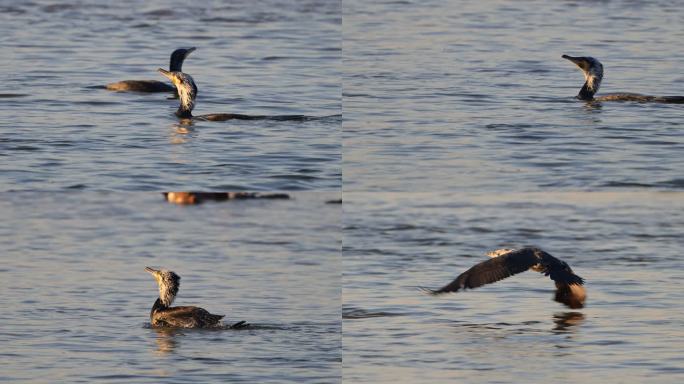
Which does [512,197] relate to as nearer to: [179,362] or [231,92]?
[231,92]

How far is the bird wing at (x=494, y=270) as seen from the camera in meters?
12.3

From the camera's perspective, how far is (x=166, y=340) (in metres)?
12.4

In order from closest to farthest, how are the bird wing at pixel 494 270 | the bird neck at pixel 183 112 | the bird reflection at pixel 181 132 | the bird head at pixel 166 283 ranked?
the bird wing at pixel 494 270 < the bird head at pixel 166 283 < the bird reflection at pixel 181 132 < the bird neck at pixel 183 112

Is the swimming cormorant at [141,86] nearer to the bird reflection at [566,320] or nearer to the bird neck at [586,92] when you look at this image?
the bird neck at [586,92]

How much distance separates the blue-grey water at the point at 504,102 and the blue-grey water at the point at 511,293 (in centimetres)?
91

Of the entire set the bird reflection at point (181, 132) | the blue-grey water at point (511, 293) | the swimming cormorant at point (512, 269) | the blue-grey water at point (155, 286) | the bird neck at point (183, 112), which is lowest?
the blue-grey water at point (155, 286)

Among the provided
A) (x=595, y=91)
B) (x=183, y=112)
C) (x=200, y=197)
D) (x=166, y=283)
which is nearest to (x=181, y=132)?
(x=183, y=112)

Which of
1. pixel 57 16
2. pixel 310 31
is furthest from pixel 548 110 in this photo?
pixel 57 16

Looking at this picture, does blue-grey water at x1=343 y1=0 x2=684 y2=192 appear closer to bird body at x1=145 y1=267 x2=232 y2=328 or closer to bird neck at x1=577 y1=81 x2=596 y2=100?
bird neck at x1=577 y1=81 x2=596 y2=100

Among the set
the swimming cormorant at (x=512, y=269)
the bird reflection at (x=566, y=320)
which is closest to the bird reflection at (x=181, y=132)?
the swimming cormorant at (x=512, y=269)

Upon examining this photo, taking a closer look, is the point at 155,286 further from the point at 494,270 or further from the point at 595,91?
the point at 595,91

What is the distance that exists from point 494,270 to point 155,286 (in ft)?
12.7

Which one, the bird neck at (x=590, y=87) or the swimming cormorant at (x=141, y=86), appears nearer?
the bird neck at (x=590, y=87)

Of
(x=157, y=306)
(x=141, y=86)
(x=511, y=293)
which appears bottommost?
(x=157, y=306)
